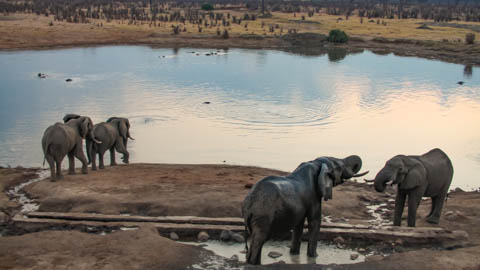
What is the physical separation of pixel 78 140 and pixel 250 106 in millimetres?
9033

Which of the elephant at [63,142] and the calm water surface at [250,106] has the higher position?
the elephant at [63,142]

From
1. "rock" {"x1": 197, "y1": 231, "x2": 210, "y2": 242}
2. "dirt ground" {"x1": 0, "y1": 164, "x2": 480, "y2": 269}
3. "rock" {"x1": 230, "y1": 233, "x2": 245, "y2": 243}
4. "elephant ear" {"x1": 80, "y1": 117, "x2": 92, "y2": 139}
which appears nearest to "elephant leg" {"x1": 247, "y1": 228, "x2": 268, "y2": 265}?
"dirt ground" {"x1": 0, "y1": 164, "x2": 480, "y2": 269}

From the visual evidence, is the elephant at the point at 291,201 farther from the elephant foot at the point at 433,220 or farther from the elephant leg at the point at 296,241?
the elephant foot at the point at 433,220

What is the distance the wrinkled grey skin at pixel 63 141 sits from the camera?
10516mm

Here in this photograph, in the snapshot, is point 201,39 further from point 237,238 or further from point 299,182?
point 299,182

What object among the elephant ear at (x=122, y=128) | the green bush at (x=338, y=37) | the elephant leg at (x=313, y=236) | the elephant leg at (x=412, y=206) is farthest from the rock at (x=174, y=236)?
the green bush at (x=338, y=37)

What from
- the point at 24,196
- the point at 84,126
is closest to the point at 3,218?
the point at 24,196

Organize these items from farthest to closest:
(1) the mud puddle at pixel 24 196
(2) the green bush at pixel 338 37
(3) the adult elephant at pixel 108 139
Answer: (2) the green bush at pixel 338 37
(3) the adult elephant at pixel 108 139
(1) the mud puddle at pixel 24 196

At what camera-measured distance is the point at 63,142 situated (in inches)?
416

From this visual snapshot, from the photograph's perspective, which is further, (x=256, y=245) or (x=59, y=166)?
(x=59, y=166)

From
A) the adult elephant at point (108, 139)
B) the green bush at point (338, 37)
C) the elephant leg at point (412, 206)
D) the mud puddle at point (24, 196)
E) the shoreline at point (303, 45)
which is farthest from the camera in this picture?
the green bush at point (338, 37)

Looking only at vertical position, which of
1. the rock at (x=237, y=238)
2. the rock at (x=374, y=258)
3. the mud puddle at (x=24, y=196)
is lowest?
the mud puddle at (x=24, y=196)

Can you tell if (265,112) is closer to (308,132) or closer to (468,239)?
(308,132)

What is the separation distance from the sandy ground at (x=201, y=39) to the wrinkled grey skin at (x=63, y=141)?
76.8ft
